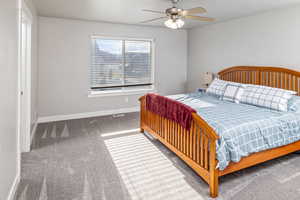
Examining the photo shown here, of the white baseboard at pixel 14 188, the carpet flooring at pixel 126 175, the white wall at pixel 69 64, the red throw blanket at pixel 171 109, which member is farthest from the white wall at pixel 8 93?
the white wall at pixel 69 64

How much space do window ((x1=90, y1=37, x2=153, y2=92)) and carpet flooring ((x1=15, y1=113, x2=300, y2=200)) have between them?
2184mm

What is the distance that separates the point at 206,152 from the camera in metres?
2.21

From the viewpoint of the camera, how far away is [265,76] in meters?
4.07

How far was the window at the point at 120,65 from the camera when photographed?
529 cm

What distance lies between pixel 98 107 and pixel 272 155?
4.18 metres

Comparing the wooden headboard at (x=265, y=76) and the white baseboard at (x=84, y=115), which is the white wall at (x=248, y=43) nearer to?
the wooden headboard at (x=265, y=76)

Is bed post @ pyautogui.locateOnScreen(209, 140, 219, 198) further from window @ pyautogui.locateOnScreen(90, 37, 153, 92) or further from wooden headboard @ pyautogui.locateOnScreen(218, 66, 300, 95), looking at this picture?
window @ pyautogui.locateOnScreen(90, 37, 153, 92)

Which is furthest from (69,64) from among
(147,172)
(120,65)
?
(147,172)

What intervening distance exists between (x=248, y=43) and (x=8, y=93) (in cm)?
461

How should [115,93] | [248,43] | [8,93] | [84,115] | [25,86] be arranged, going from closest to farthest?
[8,93] < [25,86] < [248,43] < [84,115] < [115,93]

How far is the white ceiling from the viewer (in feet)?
11.5

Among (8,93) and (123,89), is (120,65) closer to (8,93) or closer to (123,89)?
(123,89)

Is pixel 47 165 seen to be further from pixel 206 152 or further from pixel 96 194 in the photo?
pixel 206 152

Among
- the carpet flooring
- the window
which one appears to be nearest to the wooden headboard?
the carpet flooring
